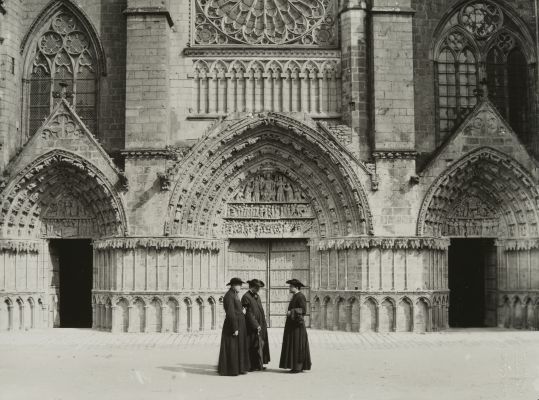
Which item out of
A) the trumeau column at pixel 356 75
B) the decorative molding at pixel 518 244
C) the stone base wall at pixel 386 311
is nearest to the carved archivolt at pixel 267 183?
the trumeau column at pixel 356 75

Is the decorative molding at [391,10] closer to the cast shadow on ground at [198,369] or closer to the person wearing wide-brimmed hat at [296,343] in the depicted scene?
the person wearing wide-brimmed hat at [296,343]

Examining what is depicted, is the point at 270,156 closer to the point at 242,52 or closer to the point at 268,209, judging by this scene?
the point at 268,209

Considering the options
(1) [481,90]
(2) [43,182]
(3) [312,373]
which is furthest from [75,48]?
(3) [312,373]

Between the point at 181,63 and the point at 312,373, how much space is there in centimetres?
1122

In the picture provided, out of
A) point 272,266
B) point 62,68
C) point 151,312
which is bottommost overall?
point 151,312

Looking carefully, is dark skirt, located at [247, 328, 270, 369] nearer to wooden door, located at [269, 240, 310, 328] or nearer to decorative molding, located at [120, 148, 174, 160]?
wooden door, located at [269, 240, 310, 328]

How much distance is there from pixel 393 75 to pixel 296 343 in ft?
32.2

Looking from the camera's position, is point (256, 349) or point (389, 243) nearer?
point (256, 349)

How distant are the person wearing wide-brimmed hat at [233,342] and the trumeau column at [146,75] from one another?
7.90m

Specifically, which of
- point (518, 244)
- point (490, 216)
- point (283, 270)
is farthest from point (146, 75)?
point (518, 244)

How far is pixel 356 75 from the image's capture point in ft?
69.2

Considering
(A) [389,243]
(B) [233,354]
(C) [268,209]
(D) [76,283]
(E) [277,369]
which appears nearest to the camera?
(B) [233,354]

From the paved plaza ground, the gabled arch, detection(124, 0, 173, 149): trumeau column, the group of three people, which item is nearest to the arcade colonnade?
the paved plaza ground

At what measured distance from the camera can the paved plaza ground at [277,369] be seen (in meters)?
11.4
